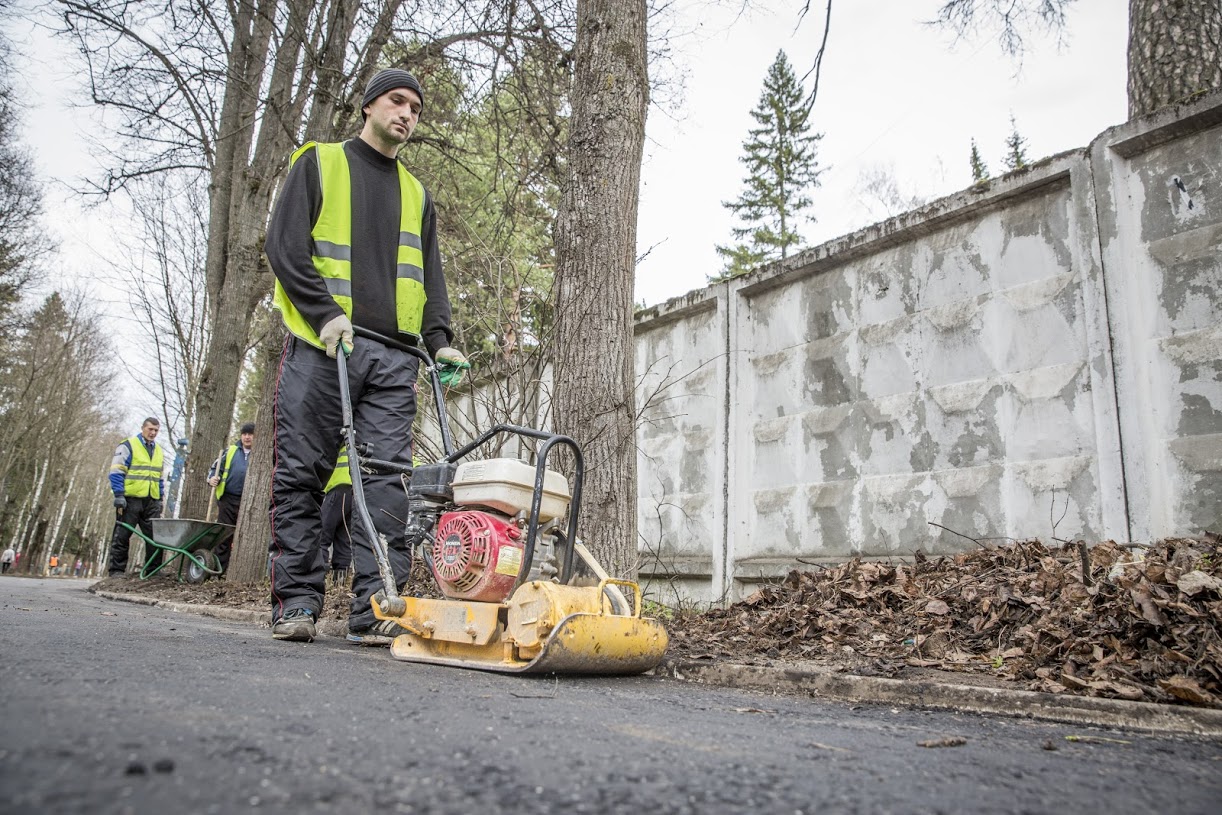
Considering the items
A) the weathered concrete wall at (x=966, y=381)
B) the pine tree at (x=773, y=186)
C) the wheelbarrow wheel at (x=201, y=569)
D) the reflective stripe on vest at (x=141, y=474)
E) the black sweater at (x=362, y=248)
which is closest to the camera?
the black sweater at (x=362, y=248)

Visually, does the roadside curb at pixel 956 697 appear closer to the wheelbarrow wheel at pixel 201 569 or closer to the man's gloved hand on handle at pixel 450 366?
the man's gloved hand on handle at pixel 450 366

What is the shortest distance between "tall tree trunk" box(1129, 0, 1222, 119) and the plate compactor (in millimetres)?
4535

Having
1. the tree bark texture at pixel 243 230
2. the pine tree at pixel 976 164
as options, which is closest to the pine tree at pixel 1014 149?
the pine tree at pixel 976 164

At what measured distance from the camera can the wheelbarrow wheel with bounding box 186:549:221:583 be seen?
31.3ft

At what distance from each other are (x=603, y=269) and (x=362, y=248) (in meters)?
1.20

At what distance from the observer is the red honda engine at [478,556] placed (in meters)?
3.01

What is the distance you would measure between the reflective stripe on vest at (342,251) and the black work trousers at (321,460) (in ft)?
0.61

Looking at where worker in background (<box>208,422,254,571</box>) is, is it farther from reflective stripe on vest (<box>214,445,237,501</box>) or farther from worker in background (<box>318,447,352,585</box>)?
worker in background (<box>318,447,352,585</box>)

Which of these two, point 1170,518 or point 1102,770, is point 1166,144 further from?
point 1102,770

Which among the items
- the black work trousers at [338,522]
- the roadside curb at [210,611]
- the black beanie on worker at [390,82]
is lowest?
the roadside curb at [210,611]

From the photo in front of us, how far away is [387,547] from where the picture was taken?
12.0 ft

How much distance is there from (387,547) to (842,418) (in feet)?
9.61

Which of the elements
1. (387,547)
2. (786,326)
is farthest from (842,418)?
(387,547)


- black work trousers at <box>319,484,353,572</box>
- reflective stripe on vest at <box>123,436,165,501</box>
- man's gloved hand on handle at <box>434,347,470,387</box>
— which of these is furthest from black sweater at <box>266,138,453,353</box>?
reflective stripe on vest at <box>123,436,165,501</box>
